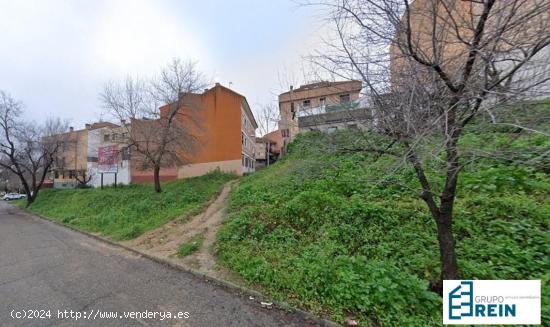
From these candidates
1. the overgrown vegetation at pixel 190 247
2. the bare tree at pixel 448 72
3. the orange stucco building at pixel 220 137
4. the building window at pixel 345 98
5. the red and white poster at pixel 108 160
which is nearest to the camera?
the bare tree at pixel 448 72

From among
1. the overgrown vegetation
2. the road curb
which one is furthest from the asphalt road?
the overgrown vegetation

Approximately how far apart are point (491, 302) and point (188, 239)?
275 inches

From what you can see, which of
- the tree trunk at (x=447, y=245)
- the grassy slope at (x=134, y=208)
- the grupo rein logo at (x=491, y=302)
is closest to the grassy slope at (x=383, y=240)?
the grupo rein logo at (x=491, y=302)

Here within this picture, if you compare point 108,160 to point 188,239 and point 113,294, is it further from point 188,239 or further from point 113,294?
point 113,294

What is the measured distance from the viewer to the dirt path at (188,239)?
17.9ft

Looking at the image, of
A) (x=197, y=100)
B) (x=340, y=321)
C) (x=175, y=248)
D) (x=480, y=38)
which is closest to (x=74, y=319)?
(x=175, y=248)

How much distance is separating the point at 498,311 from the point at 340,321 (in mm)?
2038

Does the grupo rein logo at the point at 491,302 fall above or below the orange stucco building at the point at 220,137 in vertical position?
below

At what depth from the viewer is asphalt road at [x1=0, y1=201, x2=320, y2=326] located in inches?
133

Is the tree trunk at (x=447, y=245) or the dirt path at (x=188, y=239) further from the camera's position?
the dirt path at (x=188, y=239)

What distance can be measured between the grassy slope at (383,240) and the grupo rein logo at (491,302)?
0.13 meters

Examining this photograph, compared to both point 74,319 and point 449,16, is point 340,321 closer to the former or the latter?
point 74,319

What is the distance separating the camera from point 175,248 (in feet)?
21.3

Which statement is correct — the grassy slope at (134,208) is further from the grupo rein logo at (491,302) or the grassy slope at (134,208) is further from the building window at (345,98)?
the grupo rein logo at (491,302)
